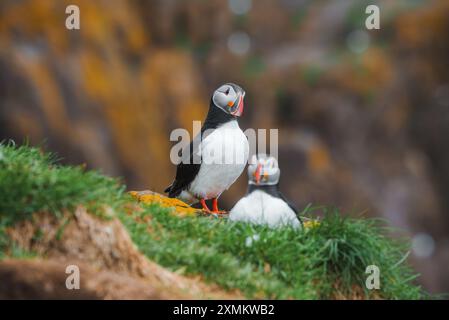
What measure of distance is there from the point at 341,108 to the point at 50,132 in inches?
216

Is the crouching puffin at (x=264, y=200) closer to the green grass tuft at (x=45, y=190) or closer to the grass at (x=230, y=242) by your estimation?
the grass at (x=230, y=242)

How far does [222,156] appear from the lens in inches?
259

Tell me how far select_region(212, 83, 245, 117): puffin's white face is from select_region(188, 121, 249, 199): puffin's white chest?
140 millimetres

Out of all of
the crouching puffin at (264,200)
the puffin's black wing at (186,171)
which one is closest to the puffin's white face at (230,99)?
the puffin's black wing at (186,171)

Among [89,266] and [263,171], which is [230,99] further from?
[89,266]

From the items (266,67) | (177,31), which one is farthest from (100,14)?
(266,67)

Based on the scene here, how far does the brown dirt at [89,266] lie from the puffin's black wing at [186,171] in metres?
1.82

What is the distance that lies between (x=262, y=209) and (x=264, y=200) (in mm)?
69

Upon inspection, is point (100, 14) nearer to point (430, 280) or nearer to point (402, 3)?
point (402, 3)

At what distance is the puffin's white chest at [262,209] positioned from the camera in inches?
231

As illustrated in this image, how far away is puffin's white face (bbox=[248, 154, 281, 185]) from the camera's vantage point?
5.78 meters

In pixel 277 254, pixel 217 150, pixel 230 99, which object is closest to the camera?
pixel 277 254

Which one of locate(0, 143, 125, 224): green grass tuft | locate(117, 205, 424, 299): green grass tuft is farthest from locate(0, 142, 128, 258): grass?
locate(117, 205, 424, 299): green grass tuft

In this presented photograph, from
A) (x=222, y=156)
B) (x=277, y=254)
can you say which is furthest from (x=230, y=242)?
(x=222, y=156)
